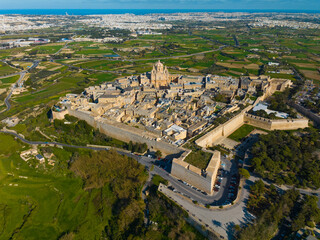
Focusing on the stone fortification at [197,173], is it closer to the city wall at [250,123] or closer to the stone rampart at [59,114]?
the city wall at [250,123]

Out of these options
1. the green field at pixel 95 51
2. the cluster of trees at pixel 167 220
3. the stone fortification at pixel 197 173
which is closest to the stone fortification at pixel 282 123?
the stone fortification at pixel 197 173

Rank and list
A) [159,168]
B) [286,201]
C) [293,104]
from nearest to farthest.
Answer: [286,201] < [159,168] < [293,104]

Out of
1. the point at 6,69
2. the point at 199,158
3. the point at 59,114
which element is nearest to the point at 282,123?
the point at 199,158

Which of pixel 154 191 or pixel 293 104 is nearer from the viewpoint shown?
pixel 154 191

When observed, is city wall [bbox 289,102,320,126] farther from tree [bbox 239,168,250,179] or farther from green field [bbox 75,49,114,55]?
green field [bbox 75,49,114,55]

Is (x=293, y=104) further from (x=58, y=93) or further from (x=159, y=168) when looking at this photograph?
(x=58, y=93)

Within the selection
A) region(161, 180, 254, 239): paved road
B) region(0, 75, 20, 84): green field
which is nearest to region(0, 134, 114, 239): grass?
region(161, 180, 254, 239): paved road

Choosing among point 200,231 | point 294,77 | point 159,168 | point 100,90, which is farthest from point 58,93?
point 294,77

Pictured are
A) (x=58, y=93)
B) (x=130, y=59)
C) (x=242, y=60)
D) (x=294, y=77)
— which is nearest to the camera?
(x=58, y=93)
